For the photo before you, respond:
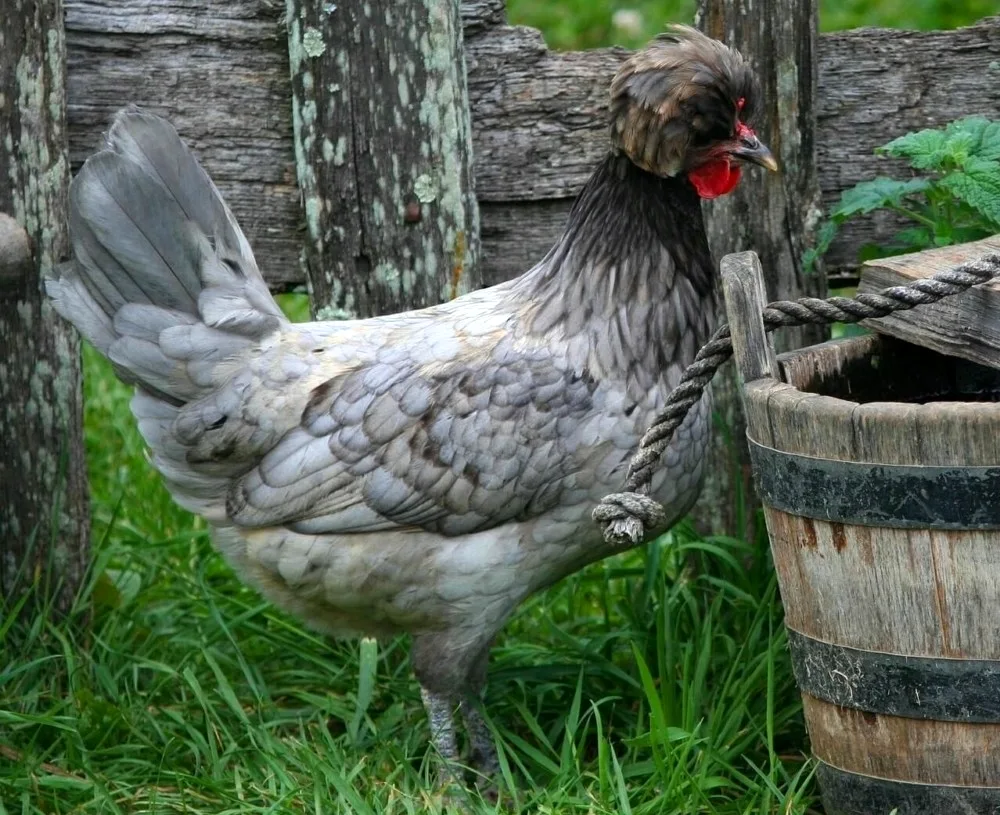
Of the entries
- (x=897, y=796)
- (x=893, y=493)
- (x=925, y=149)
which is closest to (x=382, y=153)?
(x=925, y=149)

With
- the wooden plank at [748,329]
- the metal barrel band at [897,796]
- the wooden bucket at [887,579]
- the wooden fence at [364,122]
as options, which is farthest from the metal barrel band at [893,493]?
the wooden fence at [364,122]

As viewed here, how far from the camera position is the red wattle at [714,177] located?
299 cm

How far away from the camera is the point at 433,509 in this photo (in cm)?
300

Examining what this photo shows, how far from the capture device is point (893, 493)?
91.0 inches

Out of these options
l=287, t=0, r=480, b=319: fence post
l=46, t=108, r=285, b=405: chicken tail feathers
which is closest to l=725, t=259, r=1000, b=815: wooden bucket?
l=287, t=0, r=480, b=319: fence post

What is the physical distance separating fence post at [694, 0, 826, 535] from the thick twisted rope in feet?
3.03

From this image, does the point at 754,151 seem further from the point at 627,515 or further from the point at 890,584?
the point at 890,584

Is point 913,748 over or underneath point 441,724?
over

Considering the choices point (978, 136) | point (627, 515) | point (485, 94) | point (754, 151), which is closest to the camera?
point (627, 515)

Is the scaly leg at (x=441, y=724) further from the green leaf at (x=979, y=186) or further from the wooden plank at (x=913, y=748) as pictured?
the green leaf at (x=979, y=186)

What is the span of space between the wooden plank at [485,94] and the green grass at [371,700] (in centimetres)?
100

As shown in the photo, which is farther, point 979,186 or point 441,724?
point 441,724

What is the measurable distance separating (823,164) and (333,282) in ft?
4.42

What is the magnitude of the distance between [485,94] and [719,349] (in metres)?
1.27
